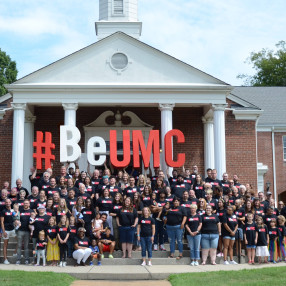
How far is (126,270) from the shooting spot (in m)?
11.3

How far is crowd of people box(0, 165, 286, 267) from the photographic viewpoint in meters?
12.3

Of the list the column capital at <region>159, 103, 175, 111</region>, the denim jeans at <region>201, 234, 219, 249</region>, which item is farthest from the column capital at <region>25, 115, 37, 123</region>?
the denim jeans at <region>201, 234, 219, 249</region>

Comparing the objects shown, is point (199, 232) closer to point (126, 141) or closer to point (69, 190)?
point (69, 190)

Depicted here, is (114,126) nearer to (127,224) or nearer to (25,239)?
(127,224)

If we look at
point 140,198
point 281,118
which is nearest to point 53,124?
point 140,198

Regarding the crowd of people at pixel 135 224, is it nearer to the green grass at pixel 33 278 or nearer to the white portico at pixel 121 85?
the green grass at pixel 33 278

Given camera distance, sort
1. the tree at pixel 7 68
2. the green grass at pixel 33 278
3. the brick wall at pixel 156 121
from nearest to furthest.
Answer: the green grass at pixel 33 278, the brick wall at pixel 156 121, the tree at pixel 7 68

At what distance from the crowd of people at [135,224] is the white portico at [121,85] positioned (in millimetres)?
4486

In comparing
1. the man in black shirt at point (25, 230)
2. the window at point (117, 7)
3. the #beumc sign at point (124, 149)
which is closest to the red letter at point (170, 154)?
the #beumc sign at point (124, 149)

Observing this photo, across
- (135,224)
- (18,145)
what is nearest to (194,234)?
(135,224)

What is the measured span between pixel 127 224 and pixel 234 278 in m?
3.45

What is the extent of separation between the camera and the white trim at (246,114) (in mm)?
20422

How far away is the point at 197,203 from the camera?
43.5 ft

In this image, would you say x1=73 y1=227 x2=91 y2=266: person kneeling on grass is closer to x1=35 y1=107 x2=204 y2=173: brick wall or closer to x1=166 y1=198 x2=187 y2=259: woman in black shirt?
x1=166 y1=198 x2=187 y2=259: woman in black shirt
